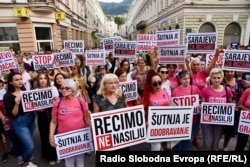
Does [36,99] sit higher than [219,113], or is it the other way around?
[36,99]

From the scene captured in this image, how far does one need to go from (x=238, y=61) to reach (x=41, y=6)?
A: 49.0 feet

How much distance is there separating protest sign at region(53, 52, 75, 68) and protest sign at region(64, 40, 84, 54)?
1338mm

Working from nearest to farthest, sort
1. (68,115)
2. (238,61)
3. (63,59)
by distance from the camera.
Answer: (68,115)
(238,61)
(63,59)

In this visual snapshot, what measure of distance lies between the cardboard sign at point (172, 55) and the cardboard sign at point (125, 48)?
1.32 metres

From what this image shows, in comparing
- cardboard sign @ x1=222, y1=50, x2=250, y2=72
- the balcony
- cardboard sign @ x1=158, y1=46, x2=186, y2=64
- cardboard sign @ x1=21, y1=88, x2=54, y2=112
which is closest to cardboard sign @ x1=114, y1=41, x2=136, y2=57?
cardboard sign @ x1=158, y1=46, x2=186, y2=64

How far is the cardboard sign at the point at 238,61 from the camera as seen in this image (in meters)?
4.61

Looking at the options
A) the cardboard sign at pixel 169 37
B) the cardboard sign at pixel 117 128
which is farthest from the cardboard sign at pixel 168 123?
the cardboard sign at pixel 169 37

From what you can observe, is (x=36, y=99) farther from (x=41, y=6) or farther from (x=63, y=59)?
(x=41, y=6)

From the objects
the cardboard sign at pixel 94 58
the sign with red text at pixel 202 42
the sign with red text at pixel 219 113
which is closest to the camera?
the sign with red text at pixel 219 113

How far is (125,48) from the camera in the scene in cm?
734

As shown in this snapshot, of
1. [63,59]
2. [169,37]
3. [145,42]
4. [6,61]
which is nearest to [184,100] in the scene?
[169,37]

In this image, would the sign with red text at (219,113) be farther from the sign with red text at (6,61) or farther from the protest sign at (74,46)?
the protest sign at (74,46)

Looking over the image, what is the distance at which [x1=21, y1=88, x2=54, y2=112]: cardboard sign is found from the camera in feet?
13.2

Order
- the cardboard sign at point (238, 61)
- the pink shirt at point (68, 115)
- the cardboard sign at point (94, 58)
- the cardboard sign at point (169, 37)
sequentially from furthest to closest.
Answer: the cardboard sign at point (94, 58) < the cardboard sign at point (169, 37) < the cardboard sign at point (238, 61) < the pink shirt at point (68, 115)
